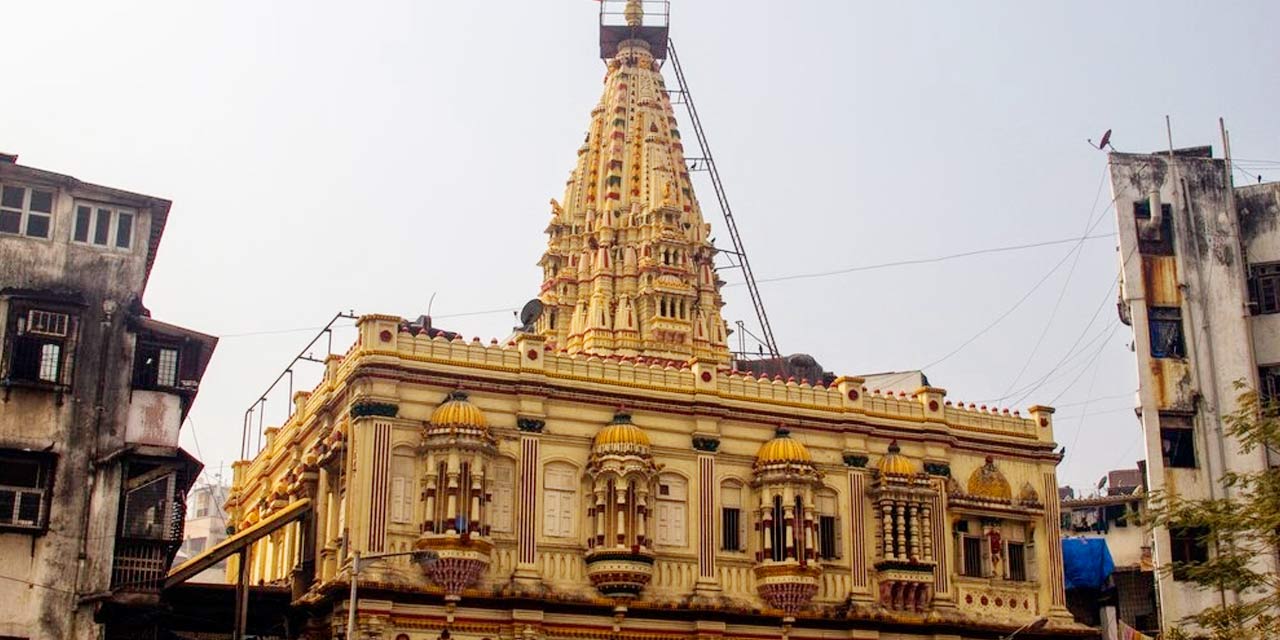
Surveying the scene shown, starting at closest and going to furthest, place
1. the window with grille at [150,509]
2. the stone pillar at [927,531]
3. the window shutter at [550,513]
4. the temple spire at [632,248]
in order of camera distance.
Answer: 1. the window with grille at [150,509]
2. the window shutter at [550,513]
3. the stone pillar at [927,531]
4. the temple spire at [632,248]

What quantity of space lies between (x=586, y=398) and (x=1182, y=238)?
2147 centimetres

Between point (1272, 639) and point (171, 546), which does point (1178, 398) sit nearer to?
point (1272, 639)

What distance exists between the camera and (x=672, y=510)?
45125mm

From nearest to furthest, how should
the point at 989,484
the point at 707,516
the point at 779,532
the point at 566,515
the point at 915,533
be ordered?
the point at 566,515, the point at 707,516, the point at 779,532, the point at 915,533, the point at 989,484

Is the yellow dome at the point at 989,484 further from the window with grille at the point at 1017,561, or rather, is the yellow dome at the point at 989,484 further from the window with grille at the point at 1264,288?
the window with grille at the point at 1264,288

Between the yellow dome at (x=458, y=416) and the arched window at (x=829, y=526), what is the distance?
1171 centimetres

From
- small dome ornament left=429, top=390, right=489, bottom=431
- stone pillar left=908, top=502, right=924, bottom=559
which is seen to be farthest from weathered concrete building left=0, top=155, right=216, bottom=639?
stone pillar left=908, top=502, right=924, bottom=559

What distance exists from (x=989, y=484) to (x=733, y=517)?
9.96 meters

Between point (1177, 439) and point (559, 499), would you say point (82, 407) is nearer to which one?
point (559, 499)

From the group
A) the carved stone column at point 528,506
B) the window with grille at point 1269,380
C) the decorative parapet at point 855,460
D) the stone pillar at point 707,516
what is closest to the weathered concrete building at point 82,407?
the carved stone column at point 528,506

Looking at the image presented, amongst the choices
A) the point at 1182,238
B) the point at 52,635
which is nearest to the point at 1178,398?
the point at 1182,238

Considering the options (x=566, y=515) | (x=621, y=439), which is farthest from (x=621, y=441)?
(x=566, y=515)

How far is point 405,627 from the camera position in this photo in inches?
1596

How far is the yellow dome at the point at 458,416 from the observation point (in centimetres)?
4181
